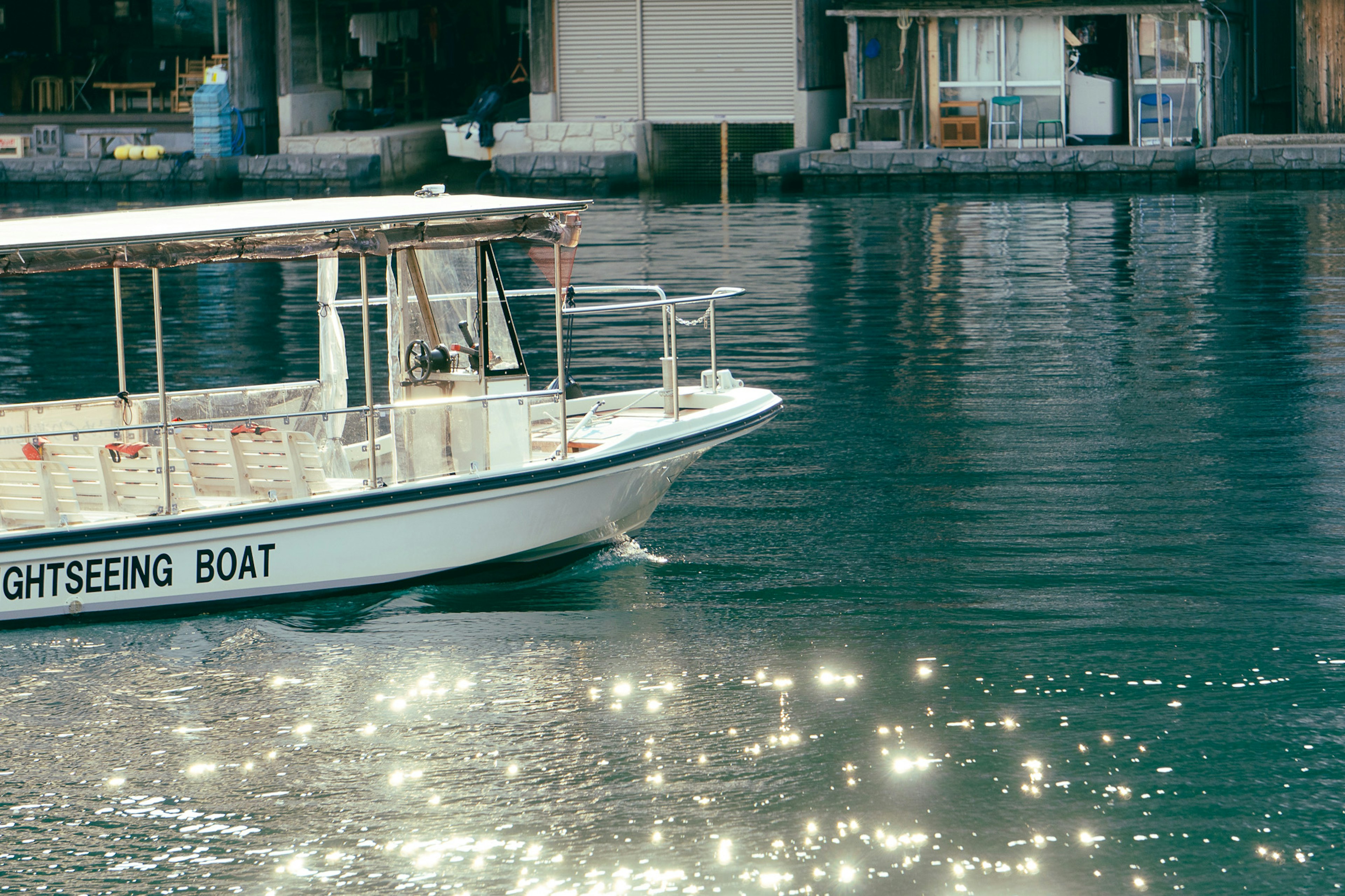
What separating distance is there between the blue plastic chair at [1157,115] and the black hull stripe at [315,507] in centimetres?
2871

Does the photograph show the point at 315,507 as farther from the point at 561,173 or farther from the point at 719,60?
the point at 719,60

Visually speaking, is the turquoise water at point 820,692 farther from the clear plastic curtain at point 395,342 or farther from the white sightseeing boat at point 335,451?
the clear plastic curtain at point 395,342

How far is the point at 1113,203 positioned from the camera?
32.4 m

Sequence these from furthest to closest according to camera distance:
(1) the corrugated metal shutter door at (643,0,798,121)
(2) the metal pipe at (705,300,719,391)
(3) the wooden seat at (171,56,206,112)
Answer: (3) the wooden seat at (171,56,206,112) → (1) the corrugated metal shutter door at (643,0,798,121) → (2) the metal pipe at (705,300,719,391)

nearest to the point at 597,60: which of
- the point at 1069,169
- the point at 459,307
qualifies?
the point at 1069,169

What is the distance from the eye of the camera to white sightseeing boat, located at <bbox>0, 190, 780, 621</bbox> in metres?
9.73

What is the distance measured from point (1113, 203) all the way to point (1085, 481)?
69.3 feet

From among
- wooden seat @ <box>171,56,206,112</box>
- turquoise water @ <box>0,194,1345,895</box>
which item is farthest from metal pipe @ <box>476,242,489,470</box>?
wooden seat @ <box>171,56,206,112</box>

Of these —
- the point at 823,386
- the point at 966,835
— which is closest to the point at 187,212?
the point at 966,835

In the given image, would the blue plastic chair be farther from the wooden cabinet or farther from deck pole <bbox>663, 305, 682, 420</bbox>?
deck pole <bbox>663, 305, 682, 420</bbox>

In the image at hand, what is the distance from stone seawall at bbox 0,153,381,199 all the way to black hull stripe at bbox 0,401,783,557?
2869cm

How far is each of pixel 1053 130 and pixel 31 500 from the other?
30.8 meters

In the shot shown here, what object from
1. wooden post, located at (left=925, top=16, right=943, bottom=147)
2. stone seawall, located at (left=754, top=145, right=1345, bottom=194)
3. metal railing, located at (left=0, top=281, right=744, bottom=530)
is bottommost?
metal railing, located at (left=0, top=281, right=744, bottom=530)

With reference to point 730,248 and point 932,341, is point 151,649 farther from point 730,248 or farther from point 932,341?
point 730,248
